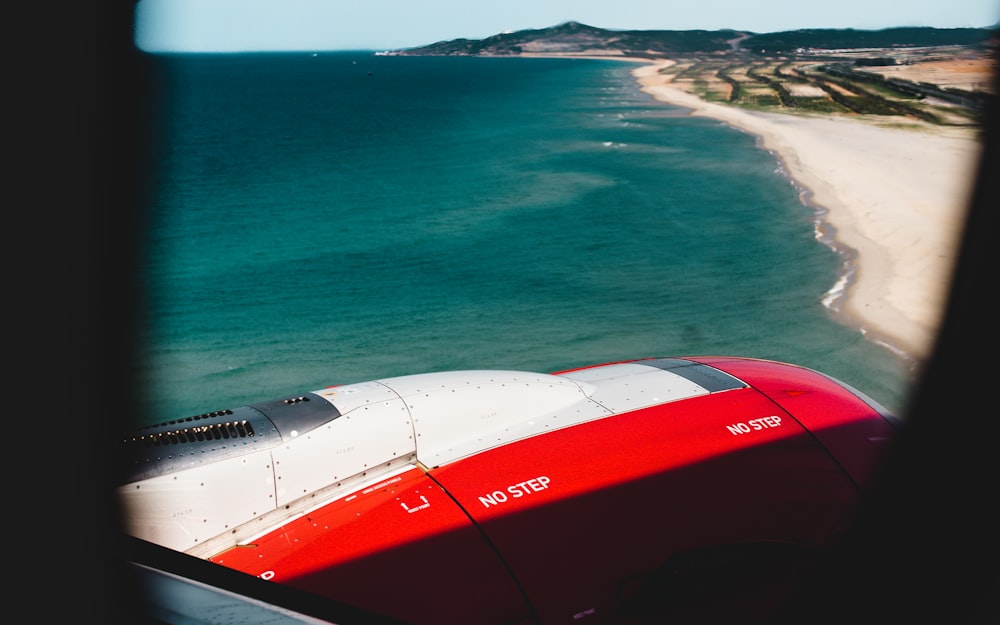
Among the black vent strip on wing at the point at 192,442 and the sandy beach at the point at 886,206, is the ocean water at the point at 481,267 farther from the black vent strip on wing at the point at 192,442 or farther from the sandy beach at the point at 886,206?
the black vent strip on wing at the point at 192,442

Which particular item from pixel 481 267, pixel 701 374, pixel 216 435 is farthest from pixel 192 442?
pixel 481 267

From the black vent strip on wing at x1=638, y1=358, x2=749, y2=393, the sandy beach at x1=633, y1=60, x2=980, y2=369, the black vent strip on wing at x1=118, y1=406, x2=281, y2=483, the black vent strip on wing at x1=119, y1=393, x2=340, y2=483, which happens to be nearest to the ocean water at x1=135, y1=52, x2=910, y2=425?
the sandy beach at x1=633, y1=60, x2=980, y2=369

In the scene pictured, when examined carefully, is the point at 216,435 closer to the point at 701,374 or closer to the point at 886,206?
the point at 701,374

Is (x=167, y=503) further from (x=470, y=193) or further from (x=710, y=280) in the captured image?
(x=470, y=193)

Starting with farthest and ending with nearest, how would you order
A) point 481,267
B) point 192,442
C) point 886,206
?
point 886,206
point 481,267
point 192,442

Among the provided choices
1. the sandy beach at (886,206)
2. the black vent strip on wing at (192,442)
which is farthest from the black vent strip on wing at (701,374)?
the black vent strip on wing at (192,442)

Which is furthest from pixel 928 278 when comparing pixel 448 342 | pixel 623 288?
pixel 448 342
